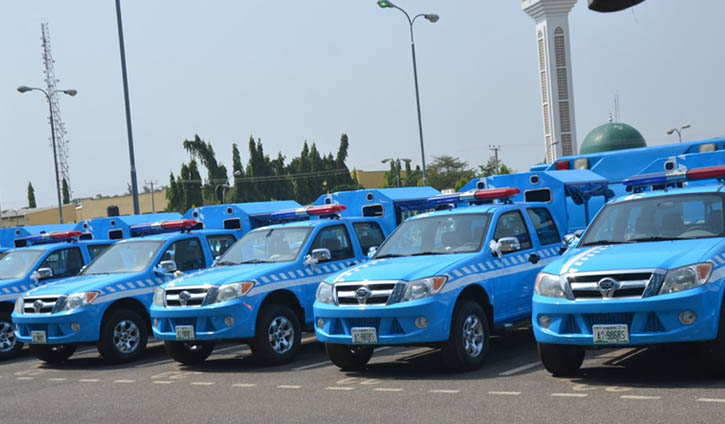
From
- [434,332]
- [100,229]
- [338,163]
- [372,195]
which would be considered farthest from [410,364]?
[338,163]

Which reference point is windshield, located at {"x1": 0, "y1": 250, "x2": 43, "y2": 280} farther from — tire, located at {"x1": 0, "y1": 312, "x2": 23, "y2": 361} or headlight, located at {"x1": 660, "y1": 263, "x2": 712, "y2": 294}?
headlight, located at {"x1": 660, "y1": 263, "x2": 712, "y2": 294}

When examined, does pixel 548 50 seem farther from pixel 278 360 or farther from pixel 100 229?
pixel 278 360

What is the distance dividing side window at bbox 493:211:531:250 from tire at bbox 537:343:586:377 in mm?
2183

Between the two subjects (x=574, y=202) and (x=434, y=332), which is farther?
(x=574, y=202)

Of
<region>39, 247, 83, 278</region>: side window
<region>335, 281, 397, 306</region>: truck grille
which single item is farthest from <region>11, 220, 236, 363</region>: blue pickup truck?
<region>335, 281, 397, 306</region>: truck grille

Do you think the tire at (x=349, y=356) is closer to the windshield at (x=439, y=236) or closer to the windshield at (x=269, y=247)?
the windshield at (x=439, y=236)

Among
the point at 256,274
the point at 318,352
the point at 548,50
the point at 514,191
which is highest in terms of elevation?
the point at 548,50

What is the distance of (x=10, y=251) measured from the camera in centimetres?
1562

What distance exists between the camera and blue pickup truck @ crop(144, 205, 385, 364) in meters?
10.8

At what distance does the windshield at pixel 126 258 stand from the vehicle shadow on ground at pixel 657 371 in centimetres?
687

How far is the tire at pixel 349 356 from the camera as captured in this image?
997 centimetres

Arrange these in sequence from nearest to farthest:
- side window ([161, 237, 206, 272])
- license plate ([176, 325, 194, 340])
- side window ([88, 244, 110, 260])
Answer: license plate ([176, 325, 194, 340]) < side window ([161, 237, 206, 272]) < side window ([88, 244, 110, 260])

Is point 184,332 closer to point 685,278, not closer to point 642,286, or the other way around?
point 642,286

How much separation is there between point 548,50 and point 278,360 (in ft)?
261
